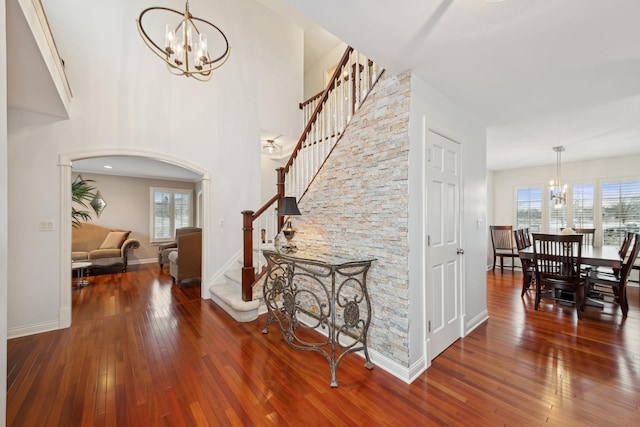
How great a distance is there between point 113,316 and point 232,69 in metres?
4.30

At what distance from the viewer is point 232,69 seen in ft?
15.2

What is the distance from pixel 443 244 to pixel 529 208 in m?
5.48

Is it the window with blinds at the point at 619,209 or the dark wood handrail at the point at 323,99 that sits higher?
the dark wood handrail at the point at 323,99

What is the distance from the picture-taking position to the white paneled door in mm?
2391

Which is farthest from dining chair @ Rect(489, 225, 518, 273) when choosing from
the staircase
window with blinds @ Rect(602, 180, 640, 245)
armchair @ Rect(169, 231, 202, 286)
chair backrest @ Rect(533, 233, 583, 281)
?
armchair @ Rect(169, 231, 202, 286)

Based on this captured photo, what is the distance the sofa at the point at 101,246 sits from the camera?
5.89m

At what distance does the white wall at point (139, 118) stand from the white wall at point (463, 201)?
11.0ft

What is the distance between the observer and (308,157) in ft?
11.8

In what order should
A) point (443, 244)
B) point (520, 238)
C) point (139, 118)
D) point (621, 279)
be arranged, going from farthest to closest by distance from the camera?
point (520, 238) → point (139, 118) → point (621, 279) → point (443, 244)

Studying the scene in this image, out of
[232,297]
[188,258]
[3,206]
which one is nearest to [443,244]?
[232,297]

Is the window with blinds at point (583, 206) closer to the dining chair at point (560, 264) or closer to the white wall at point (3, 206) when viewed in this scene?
the dining chair at point (560, 264)

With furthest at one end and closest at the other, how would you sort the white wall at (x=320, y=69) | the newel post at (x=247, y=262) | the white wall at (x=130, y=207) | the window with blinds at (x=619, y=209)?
the white wall at (x=130, y=207), the white wall at (x=320, y=69), the window with blinds at (x=619, y=209), the newel post at (x=247, y=262)

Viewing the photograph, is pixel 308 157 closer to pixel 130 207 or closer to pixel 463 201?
pixel 463 201

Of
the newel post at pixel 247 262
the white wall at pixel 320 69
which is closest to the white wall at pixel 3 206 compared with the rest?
the newel post at pixel 247 262
